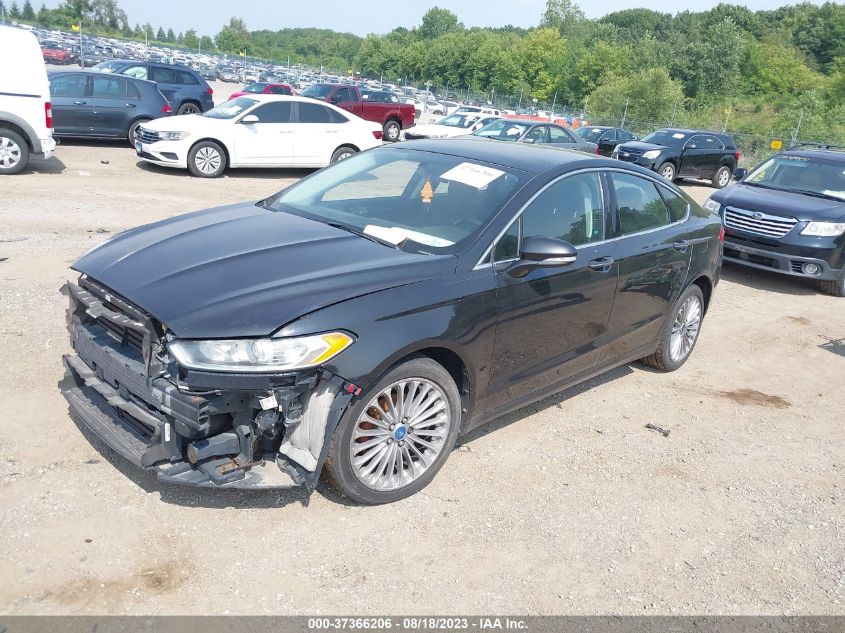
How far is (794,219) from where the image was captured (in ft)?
30.3

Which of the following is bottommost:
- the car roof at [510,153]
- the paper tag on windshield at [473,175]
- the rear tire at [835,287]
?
the rear tire at [835,287]

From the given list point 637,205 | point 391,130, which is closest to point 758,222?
point 637,205

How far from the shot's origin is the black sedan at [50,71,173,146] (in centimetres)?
1519

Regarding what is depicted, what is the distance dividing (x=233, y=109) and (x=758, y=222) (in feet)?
32.0

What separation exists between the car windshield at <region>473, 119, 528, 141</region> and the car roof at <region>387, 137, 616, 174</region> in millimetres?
12630

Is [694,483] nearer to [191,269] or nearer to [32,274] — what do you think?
[191,269]

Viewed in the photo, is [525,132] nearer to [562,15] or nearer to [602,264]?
[602,264]

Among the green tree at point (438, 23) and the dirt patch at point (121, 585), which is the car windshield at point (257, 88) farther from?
the green tree at point (438, 23)

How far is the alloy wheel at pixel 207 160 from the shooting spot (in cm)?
1369

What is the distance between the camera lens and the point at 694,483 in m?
4.45

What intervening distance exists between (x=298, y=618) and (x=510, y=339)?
1.90m

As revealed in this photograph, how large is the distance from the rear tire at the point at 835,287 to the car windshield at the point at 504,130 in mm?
9403

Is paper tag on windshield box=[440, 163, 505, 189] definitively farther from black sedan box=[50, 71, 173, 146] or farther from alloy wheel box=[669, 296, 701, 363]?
black sedan box=[50, 71, 173, 146]

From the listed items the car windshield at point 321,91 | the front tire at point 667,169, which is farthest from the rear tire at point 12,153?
the front tire at point 667,169
